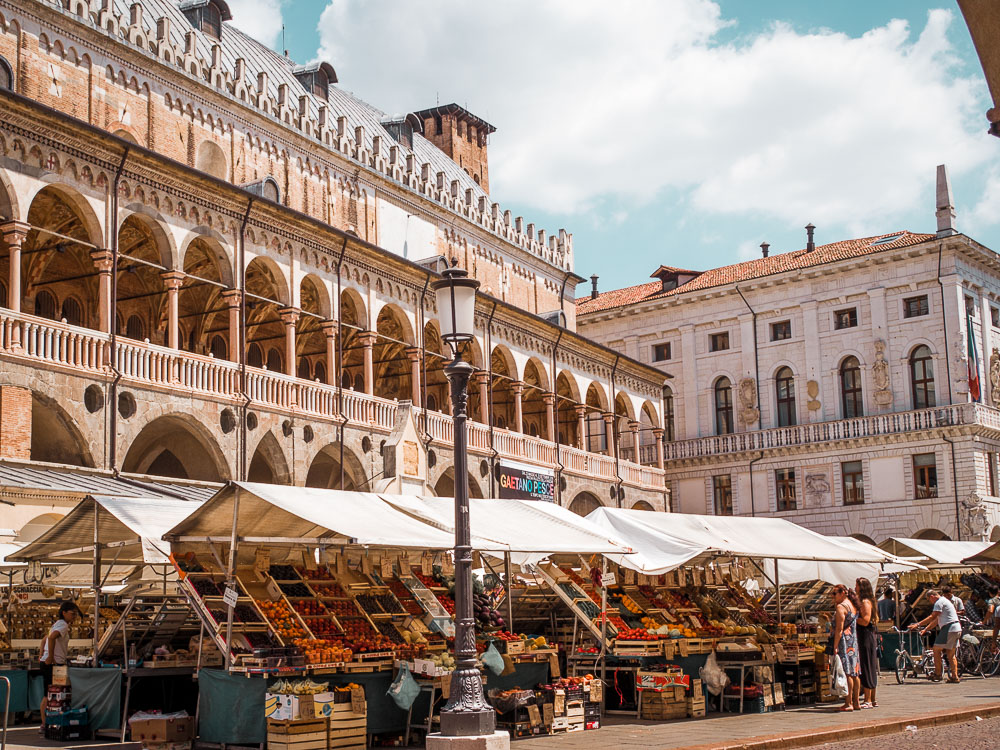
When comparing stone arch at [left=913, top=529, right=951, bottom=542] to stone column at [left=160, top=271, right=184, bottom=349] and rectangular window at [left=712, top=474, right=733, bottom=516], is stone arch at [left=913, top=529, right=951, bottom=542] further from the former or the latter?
stone column at [left=160, top=271, right=184, bottom=349]

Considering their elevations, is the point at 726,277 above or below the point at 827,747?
above

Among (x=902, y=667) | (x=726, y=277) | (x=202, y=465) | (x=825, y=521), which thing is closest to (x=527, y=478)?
(x=202, y=465)

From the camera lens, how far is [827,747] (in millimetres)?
11344

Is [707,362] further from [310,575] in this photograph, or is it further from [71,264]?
[310,575]

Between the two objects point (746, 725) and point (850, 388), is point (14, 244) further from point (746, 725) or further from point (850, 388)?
point (850, 388)

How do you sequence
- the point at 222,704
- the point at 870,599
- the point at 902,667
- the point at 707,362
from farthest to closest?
the point at 707,362
the point at 902,667
the point at 870,599
the point at 222,704

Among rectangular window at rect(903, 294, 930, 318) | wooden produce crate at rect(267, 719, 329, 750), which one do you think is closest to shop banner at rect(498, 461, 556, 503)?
rectangular window at rect(903, 294, 930, 318)

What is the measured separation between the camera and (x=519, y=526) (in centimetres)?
1420

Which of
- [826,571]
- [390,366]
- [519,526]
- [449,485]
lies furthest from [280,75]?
[519,526]

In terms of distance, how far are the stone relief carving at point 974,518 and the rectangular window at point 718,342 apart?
1135 centimetres

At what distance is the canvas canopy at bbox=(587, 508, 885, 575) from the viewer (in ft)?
48.9

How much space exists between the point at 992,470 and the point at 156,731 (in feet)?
122

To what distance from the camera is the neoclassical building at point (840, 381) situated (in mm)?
41781

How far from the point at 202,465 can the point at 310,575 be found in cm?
988
